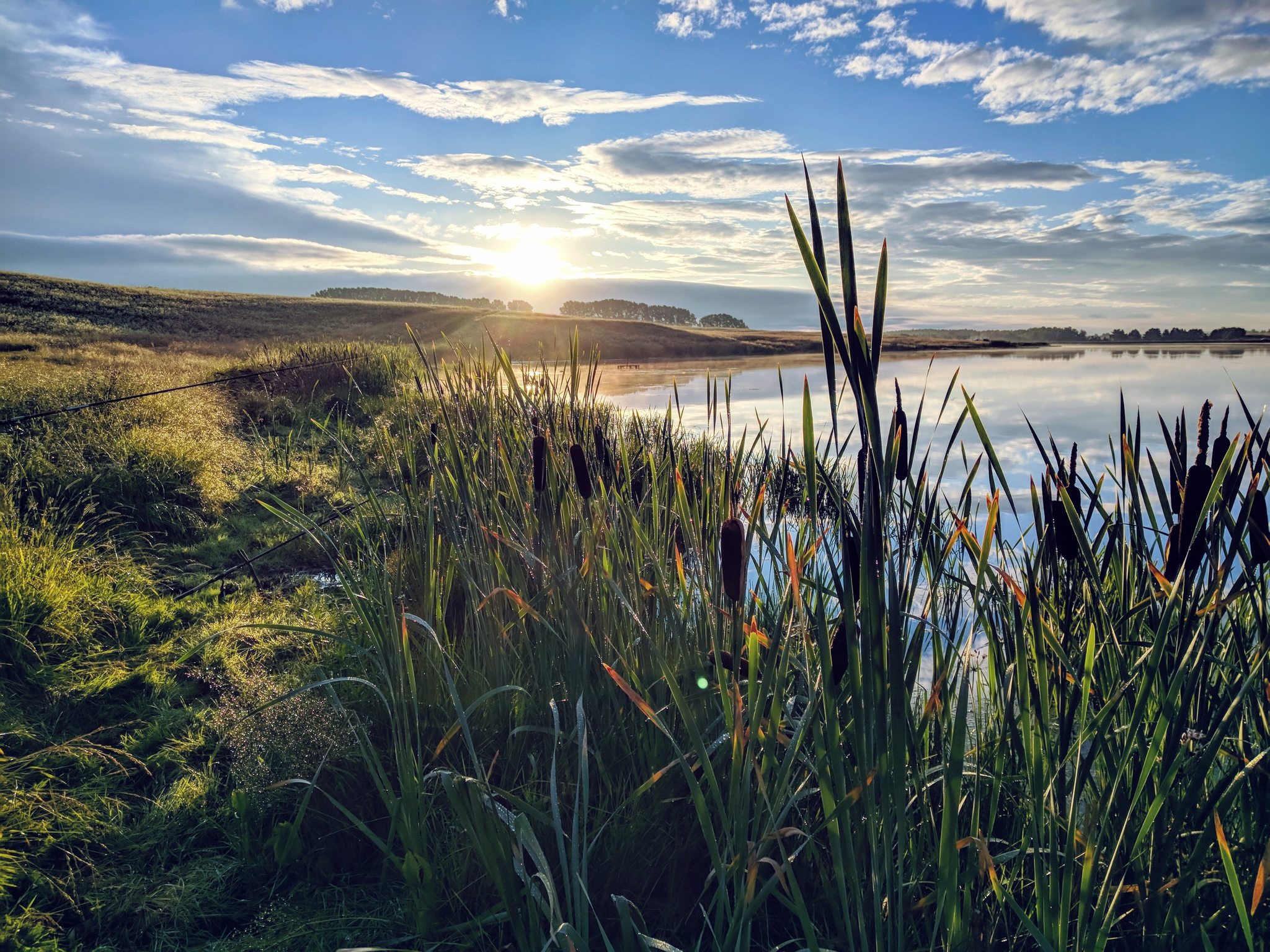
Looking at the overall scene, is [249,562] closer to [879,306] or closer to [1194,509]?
[879,306]

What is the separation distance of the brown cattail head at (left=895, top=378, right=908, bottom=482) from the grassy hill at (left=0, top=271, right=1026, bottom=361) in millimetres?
22101

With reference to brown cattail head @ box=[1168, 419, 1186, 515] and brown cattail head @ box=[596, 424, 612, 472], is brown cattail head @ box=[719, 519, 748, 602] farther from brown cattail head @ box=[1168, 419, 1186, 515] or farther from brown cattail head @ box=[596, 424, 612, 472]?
brown cattail head @ box=[596, 424, 612, 472]

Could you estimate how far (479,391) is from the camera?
8.00 ft

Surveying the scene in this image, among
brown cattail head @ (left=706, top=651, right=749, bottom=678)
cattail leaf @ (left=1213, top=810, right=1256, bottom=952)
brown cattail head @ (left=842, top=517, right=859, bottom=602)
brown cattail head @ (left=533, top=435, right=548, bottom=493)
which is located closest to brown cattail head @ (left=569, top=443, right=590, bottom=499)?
brown cattail head @ (left=533, top=435, right=548, bottom=493)

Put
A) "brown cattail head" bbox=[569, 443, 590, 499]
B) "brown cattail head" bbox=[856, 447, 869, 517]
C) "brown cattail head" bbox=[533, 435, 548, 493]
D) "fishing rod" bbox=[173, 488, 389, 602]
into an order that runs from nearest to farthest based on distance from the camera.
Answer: "brown cattail head" bbox=[856, 447, 869, 517]
"brown cattail head" bbox=[569, 443, 590, 499]
"brown cattail head" bbox=[533, 435, 548, 493]
"fishing rod" bbox=[173, 488, 389, 602]

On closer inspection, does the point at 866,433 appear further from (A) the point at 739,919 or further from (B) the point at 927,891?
(B) the point at 927,891

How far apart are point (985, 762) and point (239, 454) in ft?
18.2

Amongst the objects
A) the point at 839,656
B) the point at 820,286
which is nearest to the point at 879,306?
the point at 820,286

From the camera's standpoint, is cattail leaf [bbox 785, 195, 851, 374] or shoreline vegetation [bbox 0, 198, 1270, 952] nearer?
cattail leaf [bbox 785, 195, 851, 374]

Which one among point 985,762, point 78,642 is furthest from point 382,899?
point 78,642

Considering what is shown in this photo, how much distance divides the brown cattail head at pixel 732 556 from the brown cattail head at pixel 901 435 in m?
0.20

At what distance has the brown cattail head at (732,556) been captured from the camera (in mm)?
824

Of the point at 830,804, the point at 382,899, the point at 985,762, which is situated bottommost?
the point at 382,899

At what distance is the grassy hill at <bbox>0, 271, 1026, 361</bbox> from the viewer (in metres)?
25.4
